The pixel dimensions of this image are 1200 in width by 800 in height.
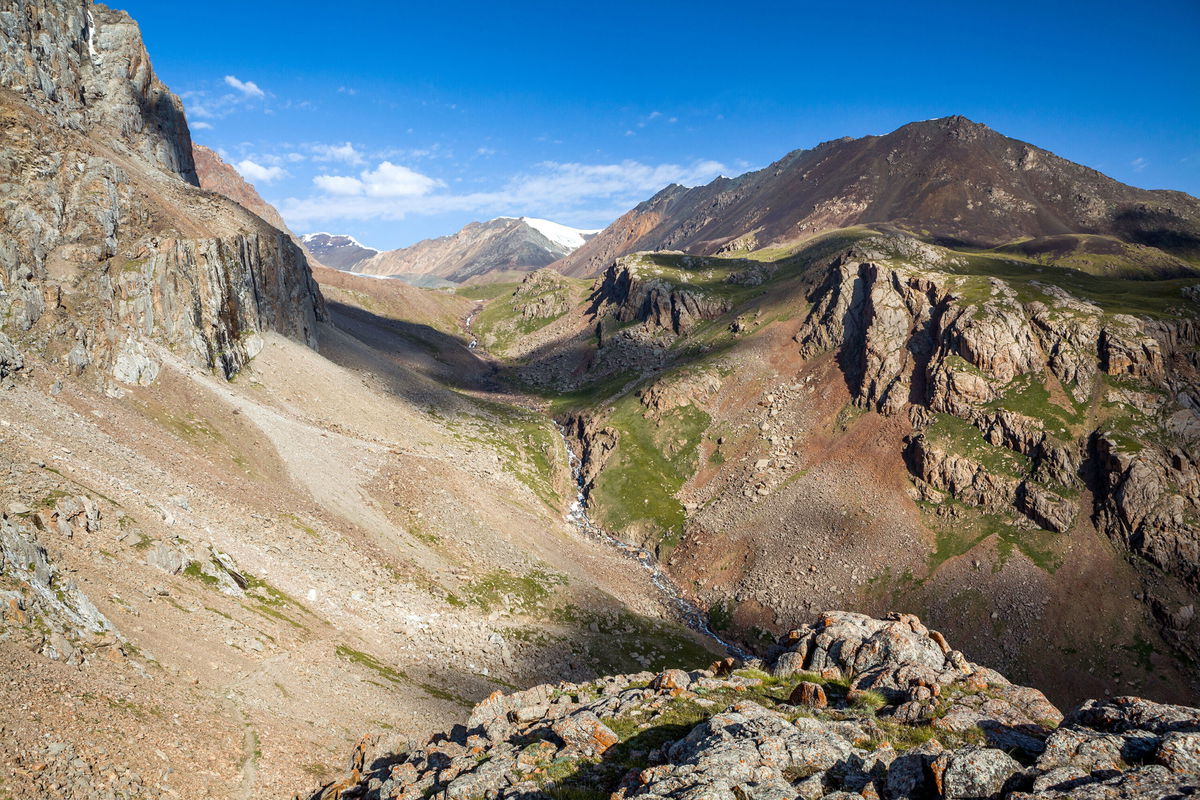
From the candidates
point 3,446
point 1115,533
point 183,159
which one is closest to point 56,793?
point 3,446

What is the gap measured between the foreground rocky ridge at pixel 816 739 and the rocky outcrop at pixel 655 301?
363 ft

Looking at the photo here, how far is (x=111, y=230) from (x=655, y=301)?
102 meters

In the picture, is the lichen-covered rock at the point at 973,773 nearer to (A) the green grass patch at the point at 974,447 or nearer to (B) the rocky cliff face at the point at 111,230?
(B) the rocky cliff face at the point at 111,230

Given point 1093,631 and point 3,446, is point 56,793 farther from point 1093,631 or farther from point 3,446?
point 1093,631

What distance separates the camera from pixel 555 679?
48875 mm

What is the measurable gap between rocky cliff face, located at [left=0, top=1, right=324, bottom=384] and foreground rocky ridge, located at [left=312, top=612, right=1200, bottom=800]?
52490 mm

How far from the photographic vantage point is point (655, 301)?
146 metres

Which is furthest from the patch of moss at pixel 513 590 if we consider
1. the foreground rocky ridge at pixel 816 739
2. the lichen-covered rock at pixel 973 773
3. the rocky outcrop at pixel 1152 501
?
the rocky outcrop at pixel 1152 501

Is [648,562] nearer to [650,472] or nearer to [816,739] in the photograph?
[650,472]

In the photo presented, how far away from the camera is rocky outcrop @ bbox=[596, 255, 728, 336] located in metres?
139

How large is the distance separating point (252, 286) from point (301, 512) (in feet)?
168

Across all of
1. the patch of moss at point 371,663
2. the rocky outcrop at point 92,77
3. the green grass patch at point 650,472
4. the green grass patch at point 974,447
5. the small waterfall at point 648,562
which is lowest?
the small waterfall at point 648,562

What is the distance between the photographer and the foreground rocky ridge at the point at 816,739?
49.2 ft

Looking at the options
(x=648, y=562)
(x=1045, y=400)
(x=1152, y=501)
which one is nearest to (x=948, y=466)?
(x=1045, y=400)
